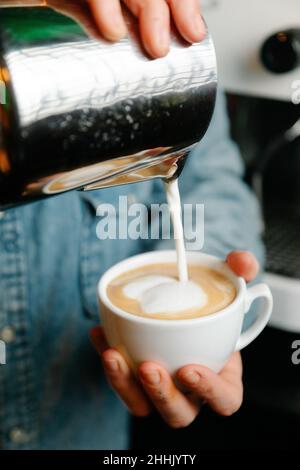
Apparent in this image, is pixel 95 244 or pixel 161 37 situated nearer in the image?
pixel 161 37

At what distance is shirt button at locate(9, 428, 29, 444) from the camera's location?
78 cm

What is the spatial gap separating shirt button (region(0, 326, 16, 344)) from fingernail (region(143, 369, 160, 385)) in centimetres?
31


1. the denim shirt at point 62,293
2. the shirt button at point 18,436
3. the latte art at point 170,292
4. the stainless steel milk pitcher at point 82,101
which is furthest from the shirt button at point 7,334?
the stainless steel milk pitcher at point 82,101

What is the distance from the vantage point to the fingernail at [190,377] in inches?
18.9

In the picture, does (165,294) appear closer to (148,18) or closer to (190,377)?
(190,377)

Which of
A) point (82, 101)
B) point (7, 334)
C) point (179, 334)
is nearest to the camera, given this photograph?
point (82, 101)

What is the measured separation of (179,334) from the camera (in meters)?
0.46

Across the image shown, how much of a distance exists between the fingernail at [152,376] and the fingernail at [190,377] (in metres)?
0.02

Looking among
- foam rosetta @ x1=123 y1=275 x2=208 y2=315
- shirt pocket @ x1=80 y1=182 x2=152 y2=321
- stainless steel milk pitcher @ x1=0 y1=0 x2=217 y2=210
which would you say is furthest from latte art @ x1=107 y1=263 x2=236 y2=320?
shirt pocket @ x1=80 y1=182 x2=152 y2=321

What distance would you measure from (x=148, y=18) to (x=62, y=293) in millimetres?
451

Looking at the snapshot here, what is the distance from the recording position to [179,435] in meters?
0.83

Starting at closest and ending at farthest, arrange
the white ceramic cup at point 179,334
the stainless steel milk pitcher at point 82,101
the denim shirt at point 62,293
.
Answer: the stainless steel milk pitcher at point 82,101 → the white ceramic cup at point 179,334 → the denim shirt at point 62,293

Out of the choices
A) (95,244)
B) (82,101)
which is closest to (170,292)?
(82,101)

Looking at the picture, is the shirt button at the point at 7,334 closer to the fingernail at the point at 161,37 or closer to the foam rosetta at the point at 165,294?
the foam rosetta at the point at 165,294
